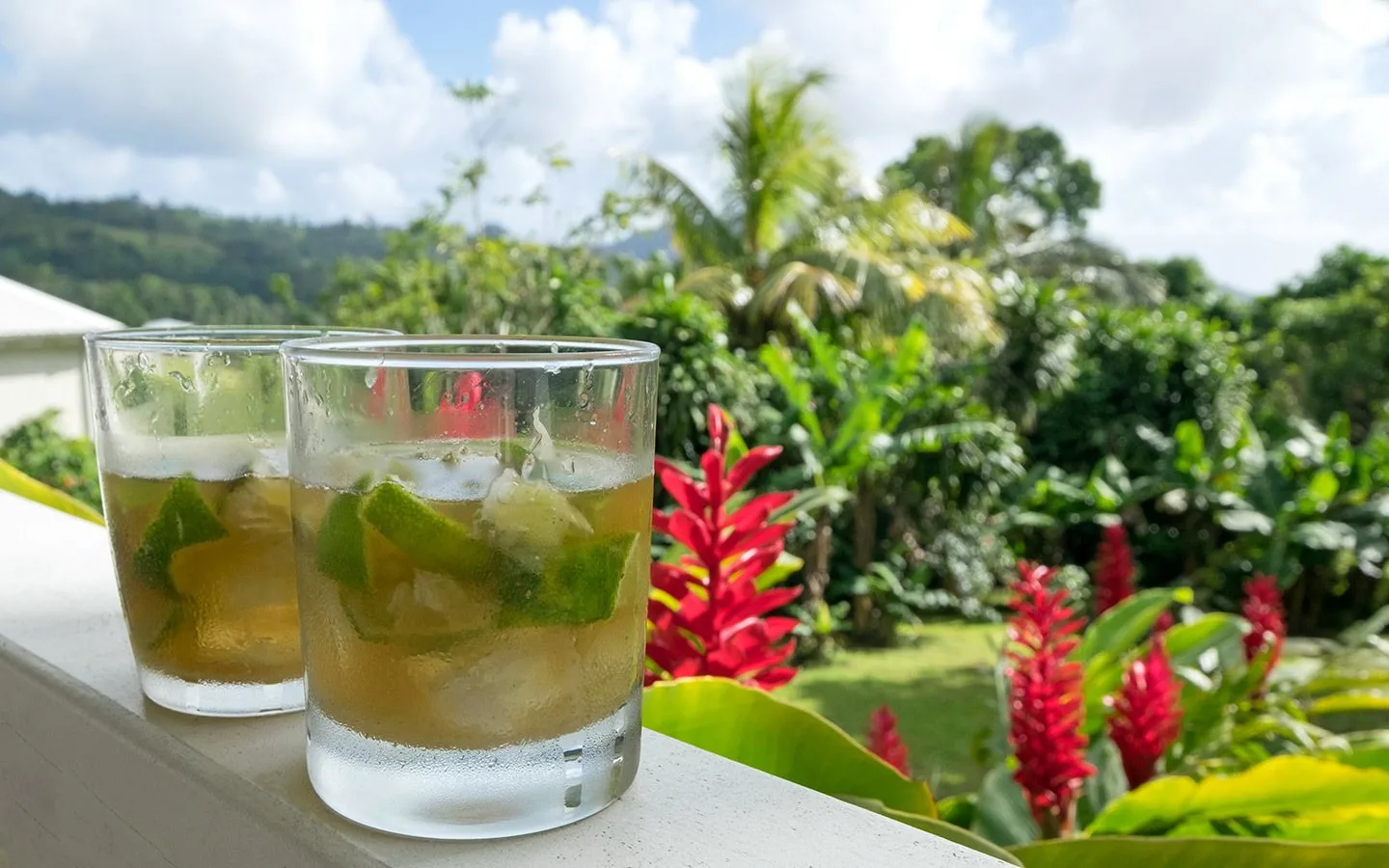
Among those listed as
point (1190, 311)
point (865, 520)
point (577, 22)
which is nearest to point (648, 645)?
point (865, 520)

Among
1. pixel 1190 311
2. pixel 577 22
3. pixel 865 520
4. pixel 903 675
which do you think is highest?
pixel 577 22

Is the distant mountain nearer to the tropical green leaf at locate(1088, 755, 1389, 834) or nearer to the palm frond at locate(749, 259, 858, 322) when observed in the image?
the palm frond at locate(749, 259, 858, 322)

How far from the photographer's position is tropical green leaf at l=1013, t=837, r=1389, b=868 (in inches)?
19.5

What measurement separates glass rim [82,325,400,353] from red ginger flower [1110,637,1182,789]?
2.51 feet

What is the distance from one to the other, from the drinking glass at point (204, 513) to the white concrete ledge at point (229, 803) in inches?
1.0

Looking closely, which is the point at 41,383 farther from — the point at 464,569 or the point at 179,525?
the point at 464,569

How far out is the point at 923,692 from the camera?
4824mm

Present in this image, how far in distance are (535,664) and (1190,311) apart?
7.44 meters

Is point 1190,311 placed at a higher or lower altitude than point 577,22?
lower

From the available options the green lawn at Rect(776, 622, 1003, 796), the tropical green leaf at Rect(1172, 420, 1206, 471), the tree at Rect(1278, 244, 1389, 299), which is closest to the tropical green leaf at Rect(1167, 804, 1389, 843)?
the green lawn at Rect(776, 622, 1003, 796)

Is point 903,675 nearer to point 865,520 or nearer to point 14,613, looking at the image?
point 865,520

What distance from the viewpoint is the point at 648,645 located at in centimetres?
69

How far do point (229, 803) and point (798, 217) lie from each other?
1025 centimetres

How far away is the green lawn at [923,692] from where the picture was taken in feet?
13.3
